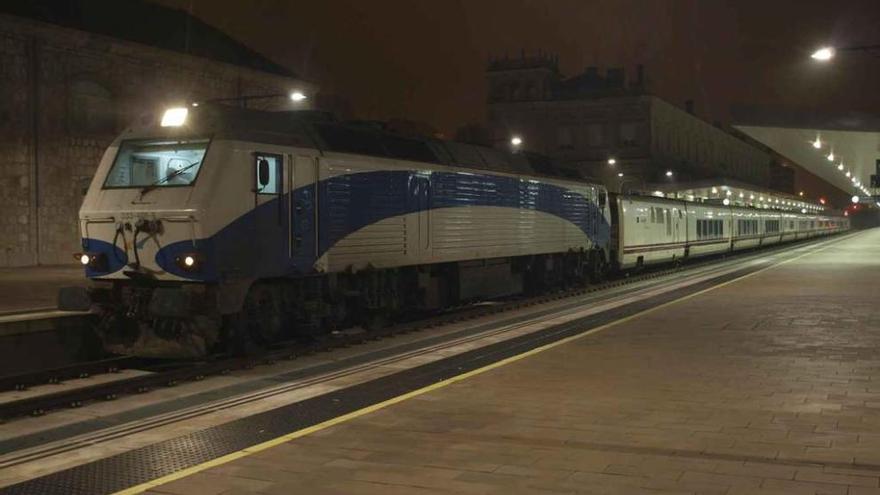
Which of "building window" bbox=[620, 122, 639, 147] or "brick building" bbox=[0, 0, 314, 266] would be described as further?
"building window" bbox=[620, 122, 639, 147]

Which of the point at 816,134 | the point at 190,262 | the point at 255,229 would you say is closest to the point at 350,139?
the point at 255,229

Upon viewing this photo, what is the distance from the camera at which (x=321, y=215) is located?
12727 millimetres

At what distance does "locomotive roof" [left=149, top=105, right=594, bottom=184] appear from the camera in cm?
1146

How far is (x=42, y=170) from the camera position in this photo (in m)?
32.0

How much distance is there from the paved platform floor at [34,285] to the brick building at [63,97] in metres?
1.95

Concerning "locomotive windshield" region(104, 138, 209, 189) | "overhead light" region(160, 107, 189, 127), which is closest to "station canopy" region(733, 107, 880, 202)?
"overhead light" region(160, 107, 189, 127)

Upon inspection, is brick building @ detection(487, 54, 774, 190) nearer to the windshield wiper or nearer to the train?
the train

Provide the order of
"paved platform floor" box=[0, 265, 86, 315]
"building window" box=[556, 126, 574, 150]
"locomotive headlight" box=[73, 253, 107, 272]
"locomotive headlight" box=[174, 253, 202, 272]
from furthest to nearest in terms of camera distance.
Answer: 1. "building window" box=[556, 126, 574, 150]
2. "paved platform floor" box=[0, 265, 86, 315]
3. "locomotive headlight" box=[73, 253, 107, 272]
4. "locomotive headlight" box=[174, 253, 202, 272]

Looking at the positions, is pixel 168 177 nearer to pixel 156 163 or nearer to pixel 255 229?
pixel 156 163

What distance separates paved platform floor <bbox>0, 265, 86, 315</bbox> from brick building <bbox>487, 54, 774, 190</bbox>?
65.8m

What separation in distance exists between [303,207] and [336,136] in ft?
5.28

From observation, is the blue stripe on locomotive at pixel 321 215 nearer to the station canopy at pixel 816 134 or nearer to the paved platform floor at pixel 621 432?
the paved platform floor at pixel 621 432

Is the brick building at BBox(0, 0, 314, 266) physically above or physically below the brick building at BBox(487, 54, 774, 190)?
below

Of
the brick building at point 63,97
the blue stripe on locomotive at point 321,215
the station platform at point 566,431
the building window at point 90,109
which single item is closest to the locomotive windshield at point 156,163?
the blue stripe on locomotive at point 321,215
